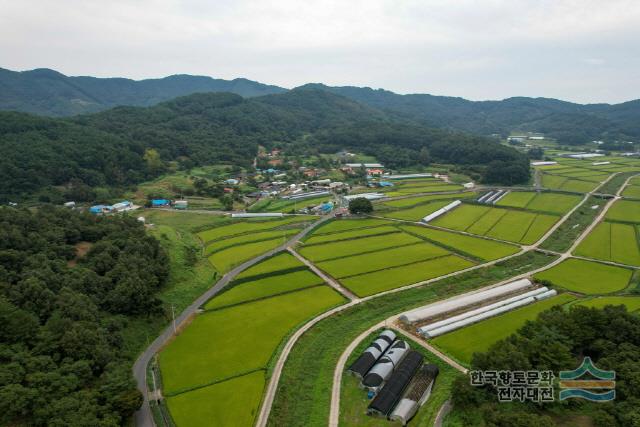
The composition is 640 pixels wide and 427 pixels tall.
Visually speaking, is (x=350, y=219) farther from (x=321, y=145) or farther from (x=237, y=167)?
(x=321, y=145)

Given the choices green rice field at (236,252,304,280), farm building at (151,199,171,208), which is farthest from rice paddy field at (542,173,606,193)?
farm building at (151,199,171,208)

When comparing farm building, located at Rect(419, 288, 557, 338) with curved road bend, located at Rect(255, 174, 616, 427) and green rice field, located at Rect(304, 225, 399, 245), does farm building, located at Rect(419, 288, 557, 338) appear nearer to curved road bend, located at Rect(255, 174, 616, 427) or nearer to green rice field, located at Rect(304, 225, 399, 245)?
curved road bend, located at Rect(255, 174, 616, 427)

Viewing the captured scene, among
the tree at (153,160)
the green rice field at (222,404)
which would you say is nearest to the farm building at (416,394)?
the green rice field at (222,404)

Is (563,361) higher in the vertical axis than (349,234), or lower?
lower

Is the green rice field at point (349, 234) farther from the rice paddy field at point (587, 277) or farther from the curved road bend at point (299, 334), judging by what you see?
the rice paddy field at point (587, 277)

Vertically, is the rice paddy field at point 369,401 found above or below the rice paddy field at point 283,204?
below

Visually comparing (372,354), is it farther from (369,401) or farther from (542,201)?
(542,201)

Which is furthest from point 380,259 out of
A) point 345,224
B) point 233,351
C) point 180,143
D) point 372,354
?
point 180,143

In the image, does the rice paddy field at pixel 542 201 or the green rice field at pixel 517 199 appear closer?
the rice paddy field at pixel 542 201
